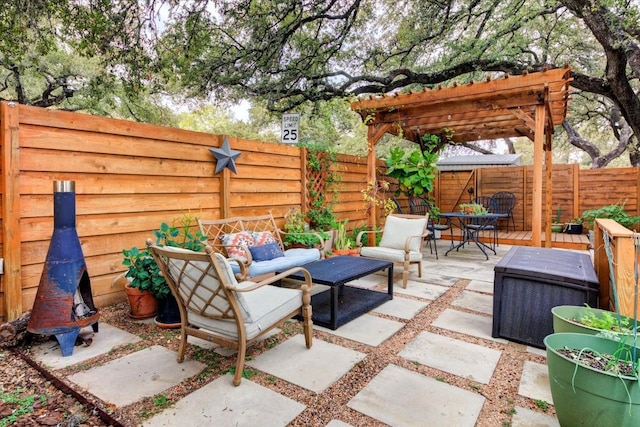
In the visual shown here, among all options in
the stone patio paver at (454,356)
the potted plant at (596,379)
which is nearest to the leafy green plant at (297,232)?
the stone patio paver at (454,356)

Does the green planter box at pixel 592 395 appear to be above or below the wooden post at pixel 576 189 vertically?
below

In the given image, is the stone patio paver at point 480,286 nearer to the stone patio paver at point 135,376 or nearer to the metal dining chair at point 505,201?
the stone patio paver at point 135,376

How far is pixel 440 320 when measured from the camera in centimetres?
298

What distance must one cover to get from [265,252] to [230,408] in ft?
7.19

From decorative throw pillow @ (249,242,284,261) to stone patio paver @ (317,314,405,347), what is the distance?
1252mm

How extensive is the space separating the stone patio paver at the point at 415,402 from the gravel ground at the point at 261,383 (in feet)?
0.16

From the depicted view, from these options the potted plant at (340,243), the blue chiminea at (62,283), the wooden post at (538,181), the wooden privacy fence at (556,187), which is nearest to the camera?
A: the blue chiminea at (62,283)

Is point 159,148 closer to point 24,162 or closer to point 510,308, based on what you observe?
point 24,162

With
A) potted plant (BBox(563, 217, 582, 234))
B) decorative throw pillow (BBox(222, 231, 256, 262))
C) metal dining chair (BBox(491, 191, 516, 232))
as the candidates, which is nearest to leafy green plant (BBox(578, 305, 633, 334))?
decorative throw pillow (BBox(222, 231, 256, 262))

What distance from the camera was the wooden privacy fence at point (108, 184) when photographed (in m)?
Result: 2.58

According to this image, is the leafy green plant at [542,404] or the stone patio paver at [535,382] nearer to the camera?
the leafy green plant at [542,404]

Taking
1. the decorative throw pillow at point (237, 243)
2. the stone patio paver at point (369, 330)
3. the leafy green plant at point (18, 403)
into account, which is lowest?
the stone patio paver at point (369, 330)

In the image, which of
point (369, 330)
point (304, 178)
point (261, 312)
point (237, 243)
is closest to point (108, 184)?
point (237, 243)

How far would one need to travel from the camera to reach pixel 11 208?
2545 mm
